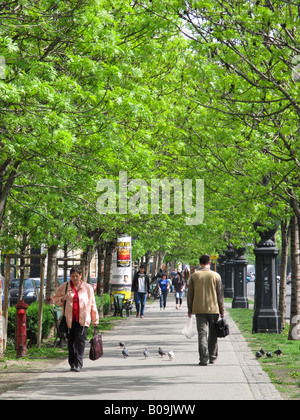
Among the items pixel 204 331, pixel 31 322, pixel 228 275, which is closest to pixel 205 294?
pixel 204 331

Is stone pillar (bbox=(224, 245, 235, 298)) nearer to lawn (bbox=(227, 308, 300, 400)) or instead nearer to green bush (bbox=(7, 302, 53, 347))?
lawn (bbox=(227, 308, 300, 400))

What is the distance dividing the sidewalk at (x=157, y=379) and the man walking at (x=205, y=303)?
0.45m

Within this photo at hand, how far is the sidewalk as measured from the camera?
29.3 feet

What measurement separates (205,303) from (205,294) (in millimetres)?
149

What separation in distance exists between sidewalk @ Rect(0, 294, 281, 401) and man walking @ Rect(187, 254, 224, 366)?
0.45 m

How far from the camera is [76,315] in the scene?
1145cm

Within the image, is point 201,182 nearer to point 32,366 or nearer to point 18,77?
point 32,366

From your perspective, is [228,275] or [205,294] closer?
[205,294]

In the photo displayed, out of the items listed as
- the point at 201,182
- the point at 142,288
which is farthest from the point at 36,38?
the point at 142,288

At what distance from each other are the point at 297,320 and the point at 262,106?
6341 mm

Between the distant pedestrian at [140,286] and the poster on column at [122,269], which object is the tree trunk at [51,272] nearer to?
the distant pedestrian at [140,286]

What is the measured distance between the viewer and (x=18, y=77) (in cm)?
983

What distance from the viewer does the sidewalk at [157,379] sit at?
8.92 meters

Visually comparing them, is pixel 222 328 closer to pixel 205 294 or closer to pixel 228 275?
pixel 205 294
